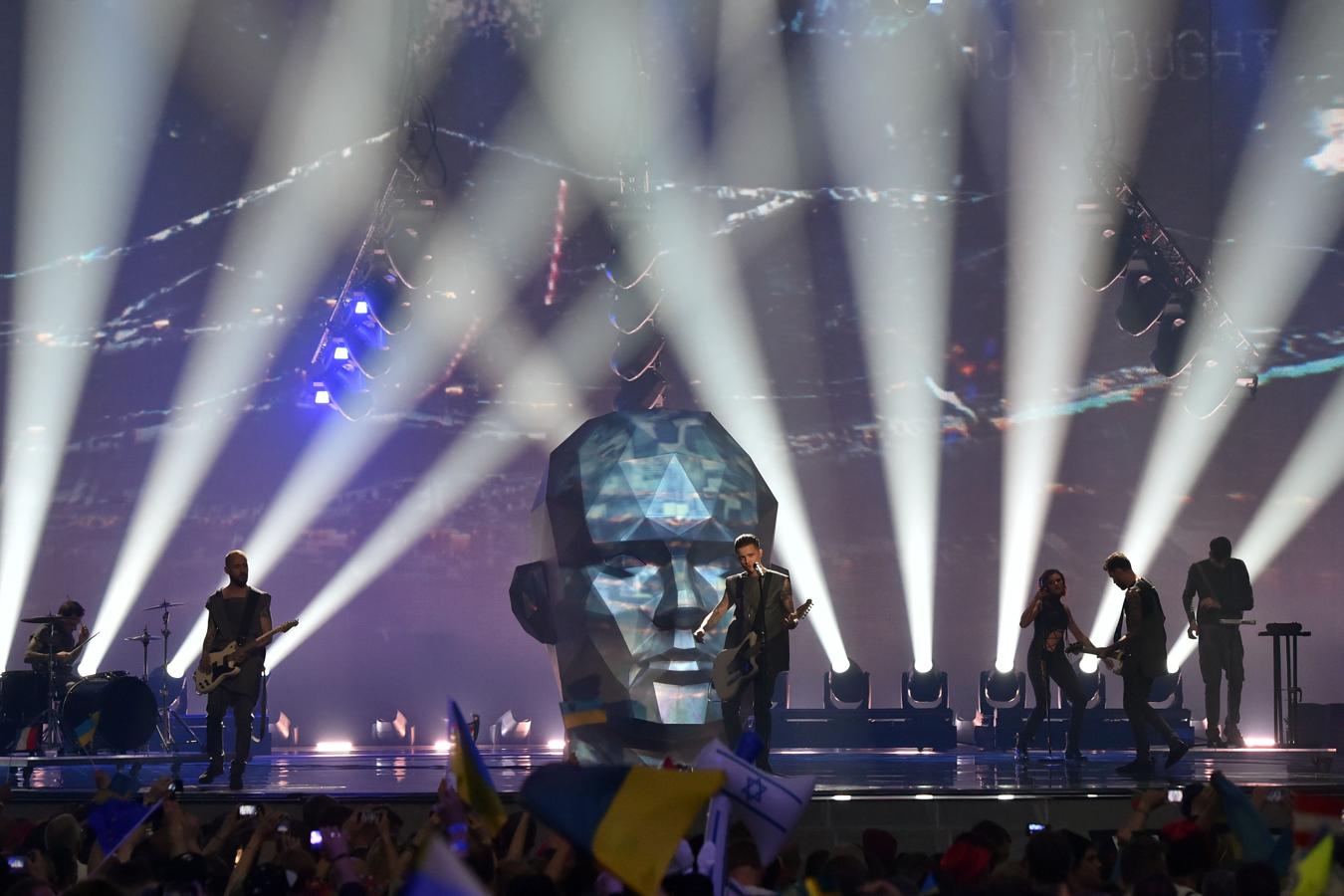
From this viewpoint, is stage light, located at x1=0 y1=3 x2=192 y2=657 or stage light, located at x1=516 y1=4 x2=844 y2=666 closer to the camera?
stage light, located at x1=0 y1=3 x2=192 y2=657

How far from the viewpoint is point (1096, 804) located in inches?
309

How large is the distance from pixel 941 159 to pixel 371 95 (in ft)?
17.4

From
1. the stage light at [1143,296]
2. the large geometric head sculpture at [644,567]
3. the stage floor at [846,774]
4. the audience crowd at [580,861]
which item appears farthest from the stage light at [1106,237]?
the audience crowd at [580,861]

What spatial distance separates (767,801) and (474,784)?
0.74 metres

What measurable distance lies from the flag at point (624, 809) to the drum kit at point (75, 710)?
763cm

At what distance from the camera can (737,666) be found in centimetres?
914

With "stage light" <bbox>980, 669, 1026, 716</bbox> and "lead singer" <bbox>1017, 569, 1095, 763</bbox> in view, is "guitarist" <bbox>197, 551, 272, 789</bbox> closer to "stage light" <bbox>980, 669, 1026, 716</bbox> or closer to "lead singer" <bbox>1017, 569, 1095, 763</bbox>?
"lead singer" <bbox>1017, 569, 1095, 763</bbox>

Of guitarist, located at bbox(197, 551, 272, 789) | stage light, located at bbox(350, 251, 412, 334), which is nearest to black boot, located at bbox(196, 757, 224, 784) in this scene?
guitarist, located at bbox(197, 551, 272, 789)

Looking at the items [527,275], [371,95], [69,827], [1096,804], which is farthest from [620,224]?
[69,827]

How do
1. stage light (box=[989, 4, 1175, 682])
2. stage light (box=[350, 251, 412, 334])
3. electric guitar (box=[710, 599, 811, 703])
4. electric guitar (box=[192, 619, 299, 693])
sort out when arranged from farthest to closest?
1. stage light (box=[989, 4, 1175, 682])
2. stage light (box=[350, 251, 412, 334])
3. electric guitar (box=[192, 619, 299, 693])
4. electric guitar (box=[710, 599, 811, 703])

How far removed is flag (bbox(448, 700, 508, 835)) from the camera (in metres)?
4.22

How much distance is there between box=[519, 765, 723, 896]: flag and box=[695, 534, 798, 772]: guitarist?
5.32 meters

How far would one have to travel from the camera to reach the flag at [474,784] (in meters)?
4.22

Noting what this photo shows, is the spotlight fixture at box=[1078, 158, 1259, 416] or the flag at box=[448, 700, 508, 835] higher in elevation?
the spotlight fixture at box=[1078, 158, 1259, 416]
